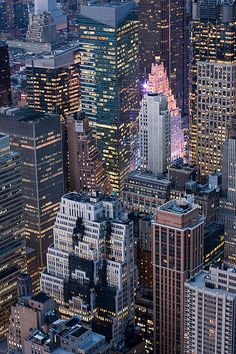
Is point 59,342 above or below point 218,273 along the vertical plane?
below

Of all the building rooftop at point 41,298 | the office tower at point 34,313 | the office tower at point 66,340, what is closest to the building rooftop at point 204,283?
the office tower at point 66,340

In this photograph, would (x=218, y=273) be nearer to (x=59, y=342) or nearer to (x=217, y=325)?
(x=217, y=325)

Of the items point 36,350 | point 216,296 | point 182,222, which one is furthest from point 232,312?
point 36,350

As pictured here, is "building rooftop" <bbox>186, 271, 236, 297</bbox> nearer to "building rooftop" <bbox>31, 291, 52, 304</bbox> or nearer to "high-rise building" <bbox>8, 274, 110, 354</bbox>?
"high-rise building" <bbox>8, 274, 110, 354</bbox>

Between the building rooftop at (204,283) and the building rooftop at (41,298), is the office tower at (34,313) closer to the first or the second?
the building rooftop at (41,298)

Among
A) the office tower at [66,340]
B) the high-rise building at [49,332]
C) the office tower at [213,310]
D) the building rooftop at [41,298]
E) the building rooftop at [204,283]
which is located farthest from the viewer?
the building rooftop at [41,298]

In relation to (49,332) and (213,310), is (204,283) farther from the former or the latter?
(49,332)

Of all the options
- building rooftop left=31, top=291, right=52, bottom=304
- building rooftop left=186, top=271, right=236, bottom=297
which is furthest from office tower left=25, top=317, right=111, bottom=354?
building rooftop left=186, top=271, right=236, bottom=297

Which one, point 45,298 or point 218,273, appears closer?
point 218,273
